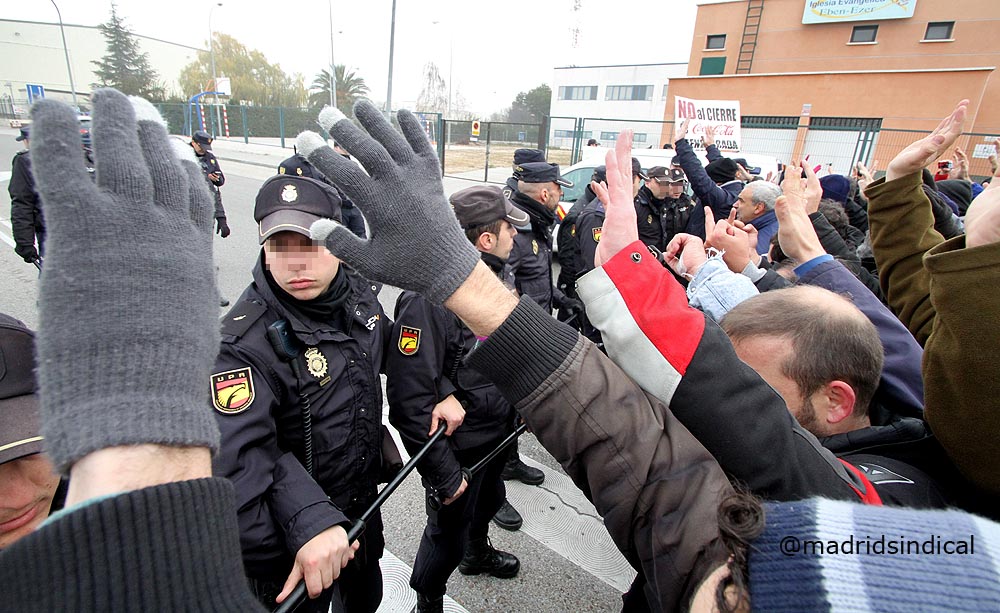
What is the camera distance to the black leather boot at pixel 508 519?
272 centimetres

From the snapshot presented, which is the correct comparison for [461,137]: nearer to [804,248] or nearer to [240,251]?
[240,251]

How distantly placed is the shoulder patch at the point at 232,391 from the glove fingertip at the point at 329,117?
0.81 m

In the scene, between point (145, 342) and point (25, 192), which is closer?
point (145, 342)

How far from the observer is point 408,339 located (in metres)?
1.94

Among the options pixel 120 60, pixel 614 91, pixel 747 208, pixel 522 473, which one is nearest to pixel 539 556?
pixel 522 473

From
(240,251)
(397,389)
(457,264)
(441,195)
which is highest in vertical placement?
(441,195)

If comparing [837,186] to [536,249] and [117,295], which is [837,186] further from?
[117,295]

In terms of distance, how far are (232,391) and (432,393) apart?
81 centimetres

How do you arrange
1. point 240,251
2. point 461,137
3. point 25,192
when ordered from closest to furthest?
point 25,192 → point 240,251 → point 461,137

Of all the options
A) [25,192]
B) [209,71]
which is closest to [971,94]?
[25,192]

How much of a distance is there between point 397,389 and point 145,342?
1338mm

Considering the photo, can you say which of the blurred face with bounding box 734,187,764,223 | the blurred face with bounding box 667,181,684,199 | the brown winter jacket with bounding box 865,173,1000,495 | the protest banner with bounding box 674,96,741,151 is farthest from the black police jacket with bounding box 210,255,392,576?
the protest banner with bounding box 674,96,741,151

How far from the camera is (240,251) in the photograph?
7.73 meters

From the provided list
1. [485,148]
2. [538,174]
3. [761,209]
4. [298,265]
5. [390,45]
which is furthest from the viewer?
[485,148]
